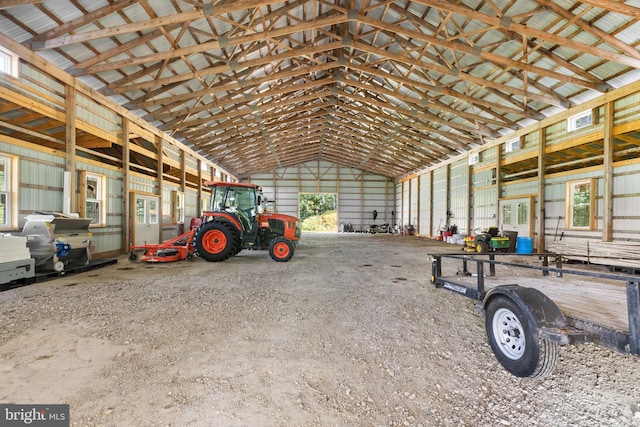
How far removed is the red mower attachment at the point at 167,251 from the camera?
8.24m

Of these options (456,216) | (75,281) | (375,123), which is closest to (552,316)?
(75,281)

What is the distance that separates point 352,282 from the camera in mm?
6125

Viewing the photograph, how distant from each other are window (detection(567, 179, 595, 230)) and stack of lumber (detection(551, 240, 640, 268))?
27.9 inches

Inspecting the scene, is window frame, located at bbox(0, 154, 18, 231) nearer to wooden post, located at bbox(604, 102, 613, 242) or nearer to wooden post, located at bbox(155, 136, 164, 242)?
wooden post, located at bbox(155, 136, 164, 242)

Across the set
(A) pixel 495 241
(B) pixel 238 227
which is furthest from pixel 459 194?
(B) pixel 238 227

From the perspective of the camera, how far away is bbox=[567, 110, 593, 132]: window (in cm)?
890

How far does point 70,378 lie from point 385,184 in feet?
87.1

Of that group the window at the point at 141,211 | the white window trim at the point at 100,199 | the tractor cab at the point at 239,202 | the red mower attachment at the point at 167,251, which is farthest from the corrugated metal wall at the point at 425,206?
the white window trim at the point at 100,199

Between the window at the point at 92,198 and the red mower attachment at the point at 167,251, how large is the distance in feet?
5.11

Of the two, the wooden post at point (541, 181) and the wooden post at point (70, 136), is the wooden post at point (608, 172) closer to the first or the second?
the wooden post at point (541, 181)

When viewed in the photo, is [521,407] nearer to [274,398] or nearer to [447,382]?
[447,382]

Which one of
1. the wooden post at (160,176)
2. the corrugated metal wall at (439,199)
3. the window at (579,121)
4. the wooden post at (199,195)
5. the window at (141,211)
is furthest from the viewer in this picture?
the corrugated metal wall at (439,199)

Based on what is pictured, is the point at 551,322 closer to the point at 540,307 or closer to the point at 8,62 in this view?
the point at 540,307

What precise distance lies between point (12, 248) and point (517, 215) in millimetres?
15547
